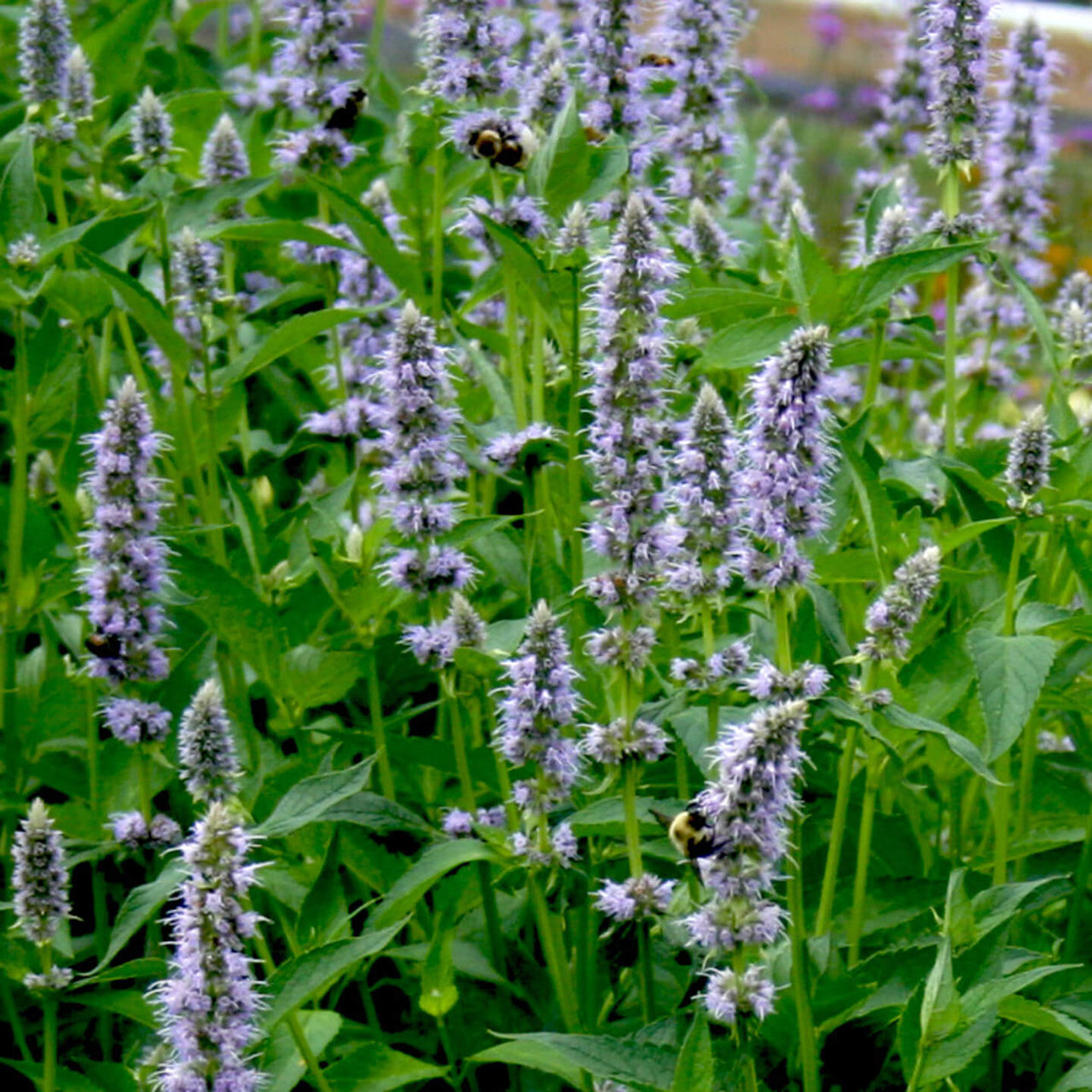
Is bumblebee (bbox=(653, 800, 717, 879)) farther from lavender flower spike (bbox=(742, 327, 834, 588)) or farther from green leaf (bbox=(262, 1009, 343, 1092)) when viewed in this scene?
green leaf (bbox=(262, 1009, 343, 1092))

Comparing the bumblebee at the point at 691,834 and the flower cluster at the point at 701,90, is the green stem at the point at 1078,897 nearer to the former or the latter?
the bumblebee at the point at 691,834

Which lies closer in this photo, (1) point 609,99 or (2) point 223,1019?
(2) point 223,1019

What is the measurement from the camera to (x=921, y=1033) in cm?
258

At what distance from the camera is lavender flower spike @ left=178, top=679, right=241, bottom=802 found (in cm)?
281

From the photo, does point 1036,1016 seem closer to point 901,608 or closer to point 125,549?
point 901,608

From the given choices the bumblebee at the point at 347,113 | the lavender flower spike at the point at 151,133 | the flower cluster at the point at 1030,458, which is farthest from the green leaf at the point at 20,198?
the flower cluster at the point at 1030,458

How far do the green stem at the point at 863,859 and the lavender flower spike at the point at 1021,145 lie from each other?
232 cm

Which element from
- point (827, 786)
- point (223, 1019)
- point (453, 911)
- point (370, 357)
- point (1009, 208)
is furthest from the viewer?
point (1009, 208)

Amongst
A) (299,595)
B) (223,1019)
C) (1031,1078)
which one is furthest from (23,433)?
(1031,1078)

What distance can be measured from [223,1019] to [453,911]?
741 millimetres

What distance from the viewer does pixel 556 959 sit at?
9.80 ft

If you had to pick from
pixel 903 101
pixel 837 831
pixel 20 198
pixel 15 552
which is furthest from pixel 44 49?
pixel 903 101

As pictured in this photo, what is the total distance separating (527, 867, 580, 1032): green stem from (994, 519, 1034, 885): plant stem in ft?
2.46

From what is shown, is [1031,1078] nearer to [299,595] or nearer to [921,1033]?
[921,1033]
